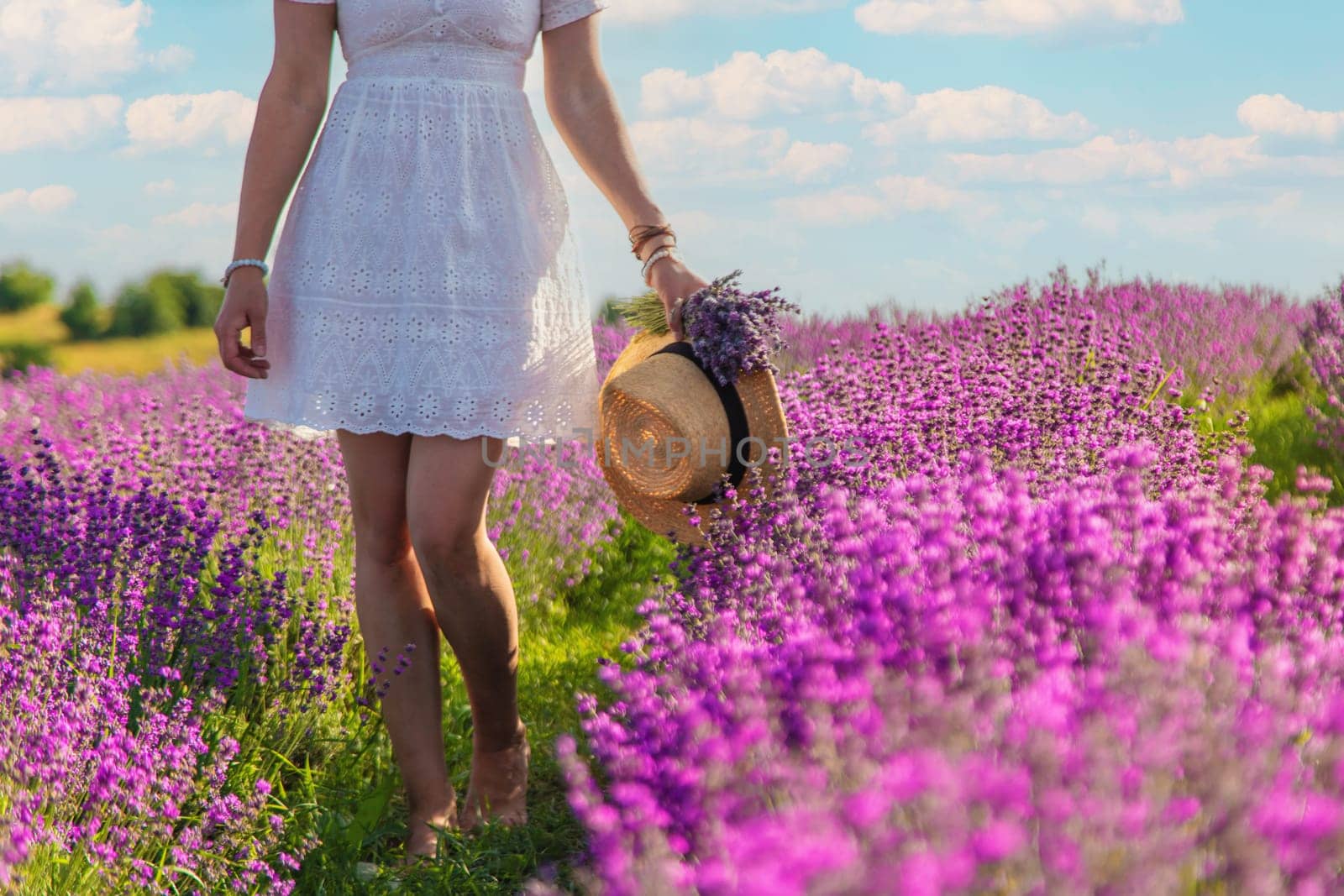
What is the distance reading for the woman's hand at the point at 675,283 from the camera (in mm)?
2789

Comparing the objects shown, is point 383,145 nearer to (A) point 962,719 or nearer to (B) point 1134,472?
(B) point 1134,472

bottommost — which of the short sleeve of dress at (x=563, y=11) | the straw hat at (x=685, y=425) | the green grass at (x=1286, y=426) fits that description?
the green grass at (x=1286, y=426)

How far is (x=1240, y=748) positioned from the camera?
109 cm

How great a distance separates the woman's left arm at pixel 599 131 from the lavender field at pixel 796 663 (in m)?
0.58

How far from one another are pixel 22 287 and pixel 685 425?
15.0 metres

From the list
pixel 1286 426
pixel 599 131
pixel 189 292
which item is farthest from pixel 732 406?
pixel 189 292

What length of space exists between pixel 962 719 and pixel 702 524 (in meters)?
1.90

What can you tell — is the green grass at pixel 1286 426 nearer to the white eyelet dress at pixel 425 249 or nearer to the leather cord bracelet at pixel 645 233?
the leather cord bracelet at pixel 645 233

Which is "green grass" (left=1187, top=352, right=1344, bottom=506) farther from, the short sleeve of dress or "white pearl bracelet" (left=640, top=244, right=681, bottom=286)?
the short sleeve of dress

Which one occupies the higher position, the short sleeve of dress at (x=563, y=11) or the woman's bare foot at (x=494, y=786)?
the short sleeve of dress at (x=563, y=11)

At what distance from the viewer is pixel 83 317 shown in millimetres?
14203

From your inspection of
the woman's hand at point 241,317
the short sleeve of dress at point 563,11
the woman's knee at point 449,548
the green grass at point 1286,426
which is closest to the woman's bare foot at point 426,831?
the woman's knee at point 449,548

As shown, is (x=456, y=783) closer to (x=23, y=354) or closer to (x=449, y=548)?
(x=449, y=548)

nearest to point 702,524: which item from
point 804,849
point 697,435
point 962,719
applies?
point 697,435
